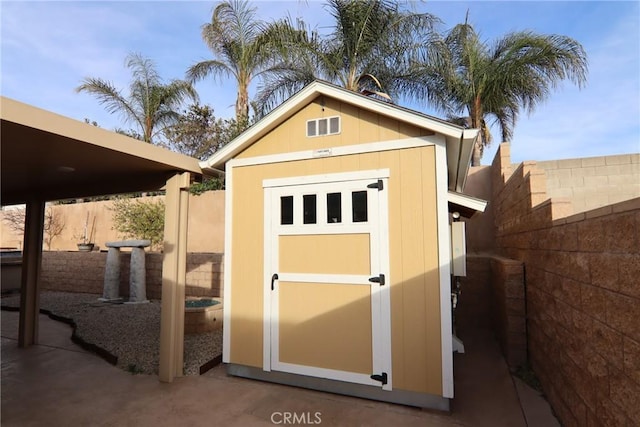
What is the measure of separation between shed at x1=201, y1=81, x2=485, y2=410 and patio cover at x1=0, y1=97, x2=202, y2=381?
1.92 ft

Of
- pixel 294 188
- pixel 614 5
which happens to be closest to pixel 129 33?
pixel 294 188

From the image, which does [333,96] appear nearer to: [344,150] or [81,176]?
[344,150]

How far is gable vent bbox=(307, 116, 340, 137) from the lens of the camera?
4078 mm

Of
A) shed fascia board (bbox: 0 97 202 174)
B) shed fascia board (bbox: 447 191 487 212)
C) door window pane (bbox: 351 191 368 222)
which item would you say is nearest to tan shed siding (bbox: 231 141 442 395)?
door window pane (bbox: 351 191 368 222)

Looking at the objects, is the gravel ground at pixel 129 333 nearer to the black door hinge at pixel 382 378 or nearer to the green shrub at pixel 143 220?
the black door hinge at pixel 382 378

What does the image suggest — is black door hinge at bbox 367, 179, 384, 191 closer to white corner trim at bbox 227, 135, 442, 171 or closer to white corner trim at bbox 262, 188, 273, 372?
white corner trim at bbox 227, 135, 442, 171

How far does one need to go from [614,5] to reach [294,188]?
5.20 metres

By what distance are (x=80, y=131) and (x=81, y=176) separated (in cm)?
209

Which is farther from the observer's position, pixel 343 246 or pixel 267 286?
pixel 267 286

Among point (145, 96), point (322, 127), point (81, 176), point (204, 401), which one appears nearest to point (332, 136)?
point (322, 127)

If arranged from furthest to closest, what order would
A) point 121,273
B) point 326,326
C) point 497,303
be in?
point 121,273 < point 497,303 < point 326,326

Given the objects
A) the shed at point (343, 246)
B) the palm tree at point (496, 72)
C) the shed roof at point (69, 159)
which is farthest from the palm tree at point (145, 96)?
the shed at point (343, 246)

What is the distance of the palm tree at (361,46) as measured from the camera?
9414 millimetres

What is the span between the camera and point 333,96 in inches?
157
